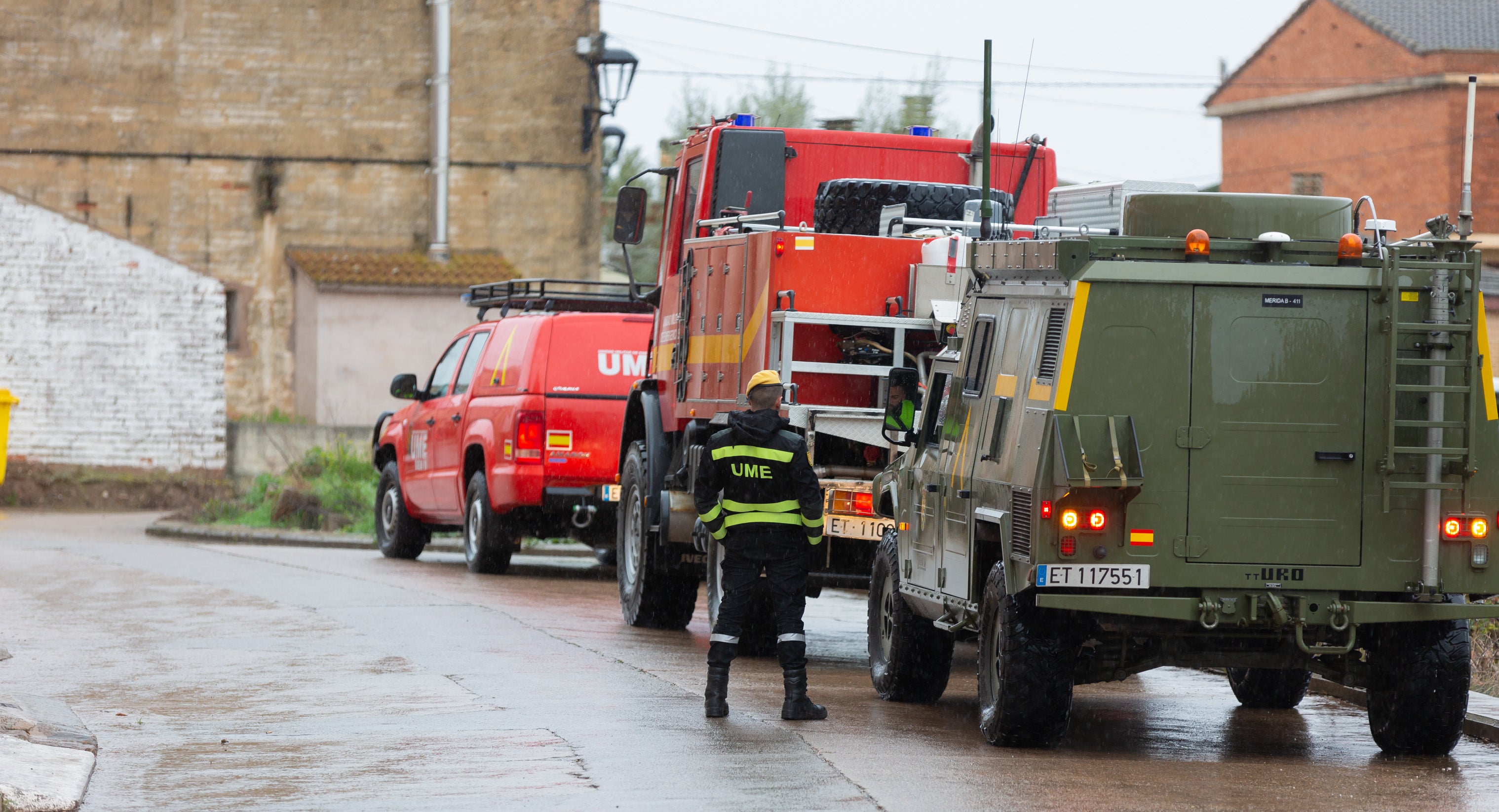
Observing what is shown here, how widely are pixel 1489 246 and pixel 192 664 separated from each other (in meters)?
42.1

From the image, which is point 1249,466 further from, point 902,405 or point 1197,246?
point 902,405

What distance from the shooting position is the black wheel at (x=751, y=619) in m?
12.6

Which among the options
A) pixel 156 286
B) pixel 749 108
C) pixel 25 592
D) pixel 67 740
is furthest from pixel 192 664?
pixel 749 108

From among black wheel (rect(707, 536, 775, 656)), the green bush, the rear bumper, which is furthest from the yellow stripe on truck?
the green bush

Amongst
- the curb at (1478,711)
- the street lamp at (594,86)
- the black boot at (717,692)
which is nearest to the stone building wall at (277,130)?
the street lamp at (594,86)

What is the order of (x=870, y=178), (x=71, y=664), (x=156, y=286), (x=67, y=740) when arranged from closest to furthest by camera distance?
(x=67, y=740), (x=71, y=664), (x=870, y=178), (x=156, y=286)

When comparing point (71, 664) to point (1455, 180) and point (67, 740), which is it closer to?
point (67, 740)

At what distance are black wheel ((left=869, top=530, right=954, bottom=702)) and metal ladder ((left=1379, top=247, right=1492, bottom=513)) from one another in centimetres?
268

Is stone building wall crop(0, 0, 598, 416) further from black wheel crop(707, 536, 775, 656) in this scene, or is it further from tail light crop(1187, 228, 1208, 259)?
tail light crop(1187, 228, 1208, 259)

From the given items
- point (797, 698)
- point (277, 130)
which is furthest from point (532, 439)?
point (277, 130)

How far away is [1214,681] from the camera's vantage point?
41.1 ft

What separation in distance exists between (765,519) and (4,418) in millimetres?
20772

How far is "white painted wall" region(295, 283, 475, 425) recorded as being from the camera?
105 feet

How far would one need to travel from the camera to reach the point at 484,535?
1827cm
